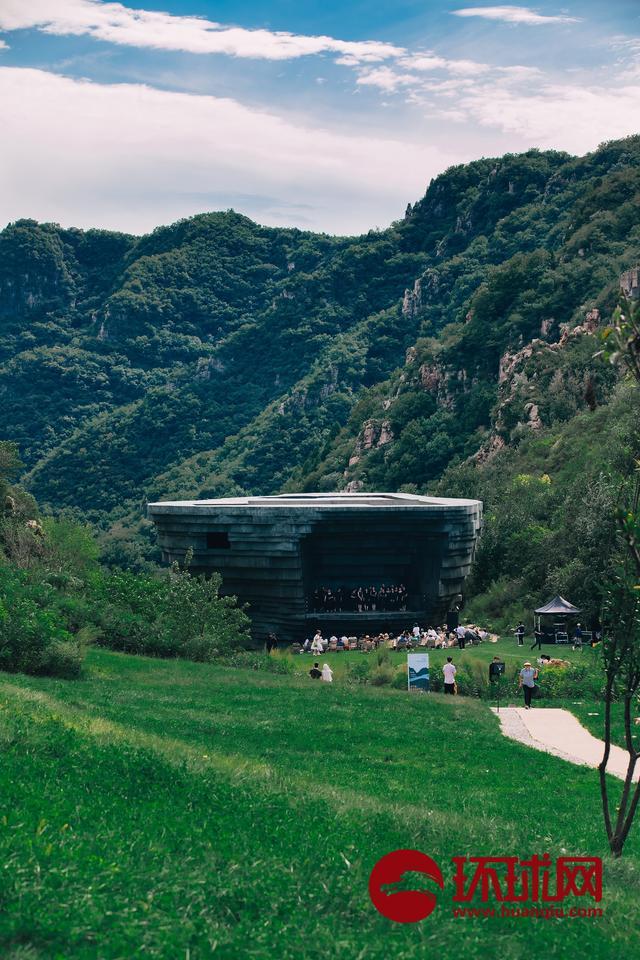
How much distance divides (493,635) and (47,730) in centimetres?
2625

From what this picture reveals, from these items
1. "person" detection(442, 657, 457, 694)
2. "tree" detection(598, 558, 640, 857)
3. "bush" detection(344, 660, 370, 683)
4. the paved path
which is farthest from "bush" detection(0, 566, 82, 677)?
"tree" detection(598, 558, 640, 857)

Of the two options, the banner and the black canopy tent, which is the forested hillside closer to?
the black canopy tent

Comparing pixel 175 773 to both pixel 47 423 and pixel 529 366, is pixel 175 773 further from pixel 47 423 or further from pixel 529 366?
pixel 47 423

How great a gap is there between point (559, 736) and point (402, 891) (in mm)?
12214

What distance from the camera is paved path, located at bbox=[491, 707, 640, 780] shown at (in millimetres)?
17484

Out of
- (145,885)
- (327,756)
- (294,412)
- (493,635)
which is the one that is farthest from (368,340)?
(145,885)

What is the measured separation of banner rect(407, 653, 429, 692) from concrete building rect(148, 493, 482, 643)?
9697 millimetres

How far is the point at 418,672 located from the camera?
24.5 m

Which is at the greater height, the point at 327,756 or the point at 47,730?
the point at 47,730

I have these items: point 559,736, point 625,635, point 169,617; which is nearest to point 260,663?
point 169,617

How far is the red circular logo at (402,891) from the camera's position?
7684 millimetres

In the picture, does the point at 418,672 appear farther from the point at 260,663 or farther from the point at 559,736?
the point at 559,736

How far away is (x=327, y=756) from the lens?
617 inches

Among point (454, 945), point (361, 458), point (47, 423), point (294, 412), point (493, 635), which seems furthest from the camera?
point (47, 423)
